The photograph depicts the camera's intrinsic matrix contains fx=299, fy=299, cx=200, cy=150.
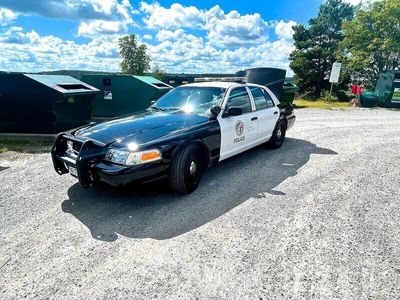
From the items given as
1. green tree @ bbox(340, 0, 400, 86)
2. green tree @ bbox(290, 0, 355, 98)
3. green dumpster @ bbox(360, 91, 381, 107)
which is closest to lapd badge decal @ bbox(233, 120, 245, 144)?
green dumpster @ bbox(360, 91, 381, 107)

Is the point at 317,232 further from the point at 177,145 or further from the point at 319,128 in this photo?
the point at 319,128

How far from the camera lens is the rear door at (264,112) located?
217 inches

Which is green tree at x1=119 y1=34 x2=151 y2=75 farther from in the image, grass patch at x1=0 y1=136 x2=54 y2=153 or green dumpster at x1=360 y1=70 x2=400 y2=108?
grass patch at x1=0 y1=136 x2=54 y2=153

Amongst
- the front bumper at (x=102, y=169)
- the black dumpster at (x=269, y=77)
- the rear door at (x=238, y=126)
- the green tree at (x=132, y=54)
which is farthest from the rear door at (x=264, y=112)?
the green tree at (x=132, y=54)

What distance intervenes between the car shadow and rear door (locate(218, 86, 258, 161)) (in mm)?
404

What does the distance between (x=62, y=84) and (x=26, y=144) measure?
1675 mm

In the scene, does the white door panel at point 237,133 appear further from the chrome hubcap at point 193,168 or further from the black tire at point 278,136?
the black tire at point 278,136

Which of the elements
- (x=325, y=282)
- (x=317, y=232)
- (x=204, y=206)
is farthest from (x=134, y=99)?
(x=325, y=282)

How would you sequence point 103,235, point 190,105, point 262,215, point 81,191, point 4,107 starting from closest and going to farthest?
point 103,235 < point 262,215 < point 81,191 < point 190,105 < point 4,107

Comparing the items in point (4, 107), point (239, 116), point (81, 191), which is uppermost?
point (239, 116)

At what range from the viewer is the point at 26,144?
6.52 meters

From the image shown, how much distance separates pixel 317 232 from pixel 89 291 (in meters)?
2.24

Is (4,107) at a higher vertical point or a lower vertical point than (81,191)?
higher

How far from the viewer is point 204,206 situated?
144 inches
